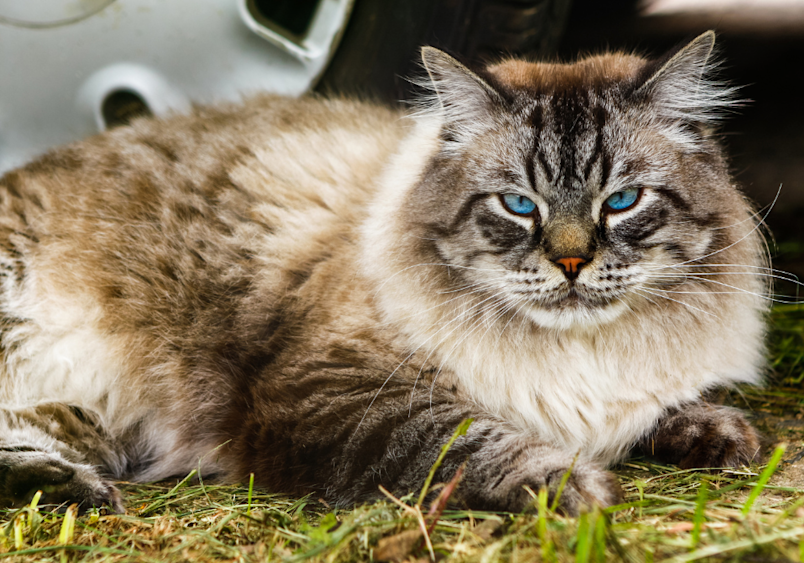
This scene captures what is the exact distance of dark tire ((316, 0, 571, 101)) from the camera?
308cm

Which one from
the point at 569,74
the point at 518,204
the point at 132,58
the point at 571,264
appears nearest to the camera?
the point at 571,264

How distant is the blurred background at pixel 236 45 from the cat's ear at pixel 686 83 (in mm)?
944

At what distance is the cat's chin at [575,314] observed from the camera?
197cm

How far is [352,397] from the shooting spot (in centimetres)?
208

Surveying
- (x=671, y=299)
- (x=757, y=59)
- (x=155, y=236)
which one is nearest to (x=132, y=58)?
(x=155, y=236)

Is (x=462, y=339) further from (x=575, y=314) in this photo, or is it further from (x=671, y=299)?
(x=671, y=299)

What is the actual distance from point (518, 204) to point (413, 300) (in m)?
0.48

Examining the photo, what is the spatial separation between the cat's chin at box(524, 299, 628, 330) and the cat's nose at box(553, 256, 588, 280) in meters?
0.09

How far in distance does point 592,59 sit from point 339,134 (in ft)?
3.73

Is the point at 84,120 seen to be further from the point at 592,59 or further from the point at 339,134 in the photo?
the point at 592,59

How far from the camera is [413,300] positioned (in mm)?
2215

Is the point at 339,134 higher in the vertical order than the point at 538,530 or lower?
higher

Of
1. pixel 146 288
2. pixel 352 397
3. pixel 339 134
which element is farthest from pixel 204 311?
pixel 339 134

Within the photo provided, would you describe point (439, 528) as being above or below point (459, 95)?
below
